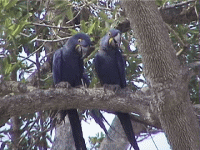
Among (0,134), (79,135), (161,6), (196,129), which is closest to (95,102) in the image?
(79,135)

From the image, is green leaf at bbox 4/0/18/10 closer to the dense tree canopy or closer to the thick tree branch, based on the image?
the dense tree canopy

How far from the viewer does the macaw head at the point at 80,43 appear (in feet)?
14.2

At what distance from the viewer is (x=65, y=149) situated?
210 inches

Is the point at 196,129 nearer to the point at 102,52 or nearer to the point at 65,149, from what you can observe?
the point at 102,52

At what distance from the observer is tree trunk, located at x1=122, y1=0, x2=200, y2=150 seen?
117 inches

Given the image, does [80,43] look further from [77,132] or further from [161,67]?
[161,67]

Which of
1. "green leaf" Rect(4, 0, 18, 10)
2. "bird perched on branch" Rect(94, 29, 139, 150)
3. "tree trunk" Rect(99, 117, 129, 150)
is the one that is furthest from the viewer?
"tree trunk" Rect(99, 117, 129, 150)

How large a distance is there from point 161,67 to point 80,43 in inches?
62.1

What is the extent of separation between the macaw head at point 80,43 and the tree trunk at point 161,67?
53.7 inches

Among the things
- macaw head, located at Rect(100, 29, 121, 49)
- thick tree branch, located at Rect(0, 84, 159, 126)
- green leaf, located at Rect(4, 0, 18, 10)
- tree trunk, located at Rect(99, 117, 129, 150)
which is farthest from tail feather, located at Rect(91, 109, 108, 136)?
green leaf, located at Rect(4, 0, 18, 10)

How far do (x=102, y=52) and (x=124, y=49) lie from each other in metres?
0.54

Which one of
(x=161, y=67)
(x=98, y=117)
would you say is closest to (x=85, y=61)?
(x=98, y=117)

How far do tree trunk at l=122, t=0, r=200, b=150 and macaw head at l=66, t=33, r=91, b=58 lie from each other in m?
1.36

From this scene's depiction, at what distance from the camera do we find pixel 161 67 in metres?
2.98
